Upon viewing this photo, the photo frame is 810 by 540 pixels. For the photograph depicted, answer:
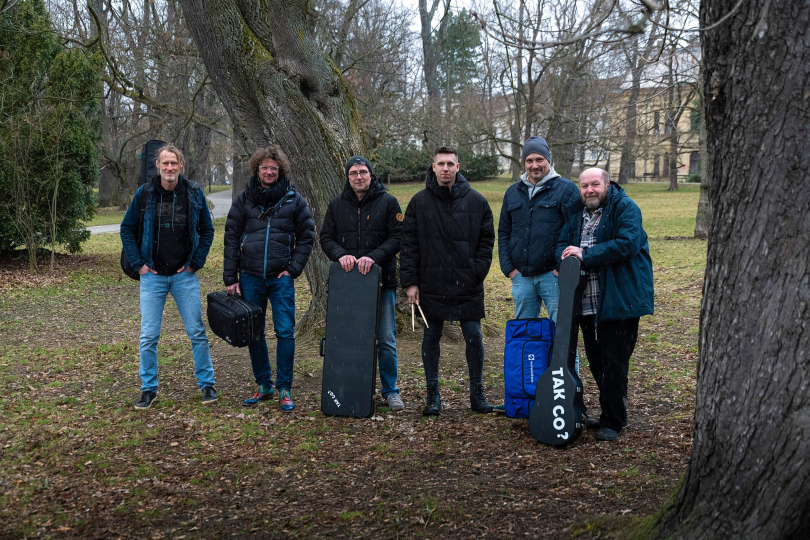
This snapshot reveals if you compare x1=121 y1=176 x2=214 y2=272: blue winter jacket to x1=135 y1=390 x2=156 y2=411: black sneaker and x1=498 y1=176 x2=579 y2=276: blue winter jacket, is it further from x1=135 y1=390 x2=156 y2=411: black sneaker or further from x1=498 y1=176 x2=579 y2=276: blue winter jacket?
x1=498 y1=176 x2=579 y2=276: blue winter jacket

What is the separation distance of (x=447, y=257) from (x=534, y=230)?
638 millimetres

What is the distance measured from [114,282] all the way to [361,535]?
11249mm

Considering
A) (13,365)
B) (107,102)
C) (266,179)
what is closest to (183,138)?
(107,102)

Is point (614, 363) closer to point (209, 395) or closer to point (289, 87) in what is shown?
point (209, 395)

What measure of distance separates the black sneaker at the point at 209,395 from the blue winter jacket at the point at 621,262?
3.01 meters

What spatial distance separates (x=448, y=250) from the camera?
5137 millimetres

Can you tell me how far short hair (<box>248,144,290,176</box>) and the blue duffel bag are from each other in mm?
2062

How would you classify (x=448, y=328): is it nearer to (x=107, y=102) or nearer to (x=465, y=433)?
(x=465, y=433)

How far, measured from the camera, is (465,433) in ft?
15.8

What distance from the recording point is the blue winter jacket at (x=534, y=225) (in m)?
4.95

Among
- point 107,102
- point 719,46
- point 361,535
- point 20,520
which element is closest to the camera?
point 719,46

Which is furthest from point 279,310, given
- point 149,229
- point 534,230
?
point 534,230

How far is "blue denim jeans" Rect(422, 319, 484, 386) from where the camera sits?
5.19 meters

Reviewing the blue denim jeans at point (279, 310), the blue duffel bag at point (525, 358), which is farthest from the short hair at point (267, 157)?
the blue duffel bag at point (525, 358)
